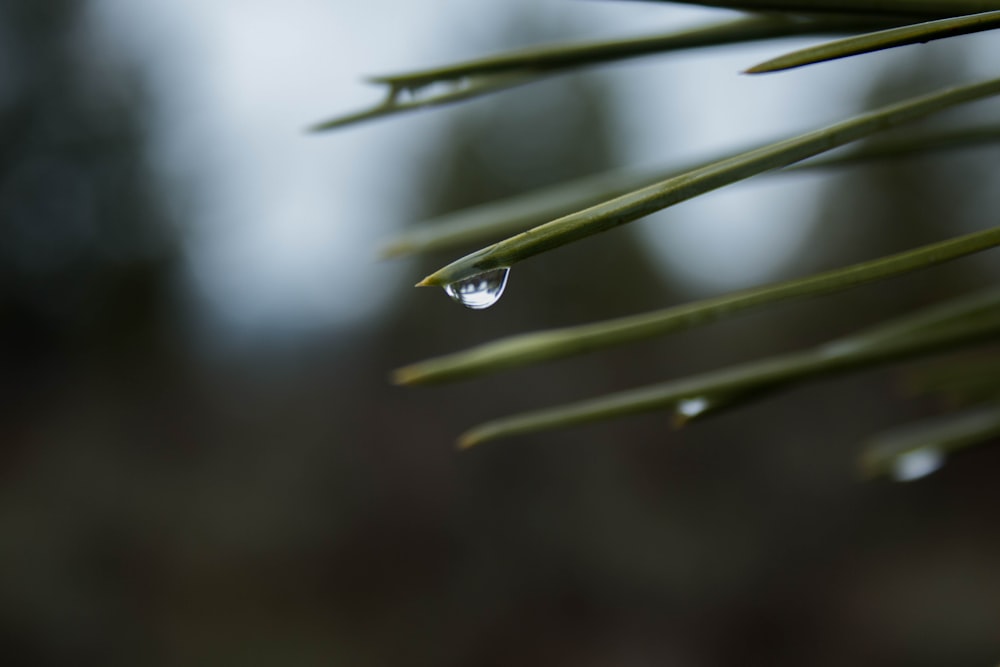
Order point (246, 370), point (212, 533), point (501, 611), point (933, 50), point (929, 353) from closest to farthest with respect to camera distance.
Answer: point (929, 353) → point (933, 50) → point (501, 611) → point (212, 533) → point (246, 370)

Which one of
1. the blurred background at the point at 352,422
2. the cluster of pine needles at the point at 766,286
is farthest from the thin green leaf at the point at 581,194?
the blurred background at the point at 352,422

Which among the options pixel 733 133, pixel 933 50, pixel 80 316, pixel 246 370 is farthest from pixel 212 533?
pixel 933 50

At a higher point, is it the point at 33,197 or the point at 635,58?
the point at 33,197

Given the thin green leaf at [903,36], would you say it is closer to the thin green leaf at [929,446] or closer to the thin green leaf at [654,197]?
the thin green leaf at [654,197]

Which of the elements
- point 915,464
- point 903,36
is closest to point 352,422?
point 915,464

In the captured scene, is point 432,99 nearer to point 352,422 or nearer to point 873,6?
point 873,6

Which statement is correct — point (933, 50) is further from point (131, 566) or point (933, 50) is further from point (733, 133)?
point (131, 566)
